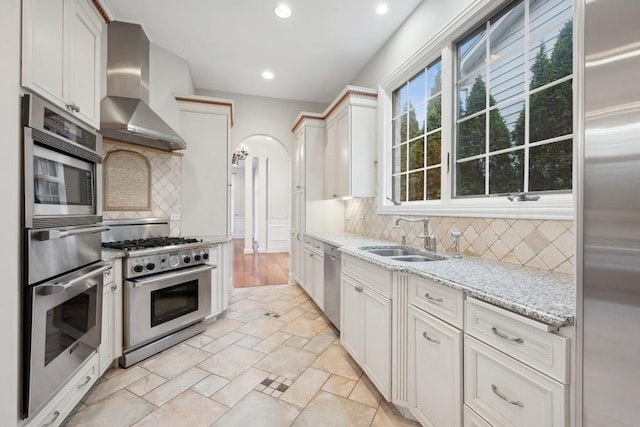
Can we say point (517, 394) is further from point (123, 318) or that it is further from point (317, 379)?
point (123, 318)

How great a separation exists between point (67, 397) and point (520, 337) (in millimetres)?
2240

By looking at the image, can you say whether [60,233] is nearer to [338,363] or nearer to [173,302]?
[173,302]

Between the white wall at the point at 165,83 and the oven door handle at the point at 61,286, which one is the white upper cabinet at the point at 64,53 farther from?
the white wall at the point at 165,83

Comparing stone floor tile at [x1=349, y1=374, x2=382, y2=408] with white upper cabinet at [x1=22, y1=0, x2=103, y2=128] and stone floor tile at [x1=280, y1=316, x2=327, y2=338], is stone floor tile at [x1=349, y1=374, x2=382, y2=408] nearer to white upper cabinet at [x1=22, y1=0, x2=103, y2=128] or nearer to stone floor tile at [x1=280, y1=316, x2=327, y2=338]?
stone floor tile at [x1=280, y1=316, x2=327, y2=338]

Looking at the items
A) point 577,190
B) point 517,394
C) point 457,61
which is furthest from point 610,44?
A: point 457,61

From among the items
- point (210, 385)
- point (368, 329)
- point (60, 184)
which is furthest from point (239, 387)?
point (60, 184)

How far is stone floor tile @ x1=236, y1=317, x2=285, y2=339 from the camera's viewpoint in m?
2.85

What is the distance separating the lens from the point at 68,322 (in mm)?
1558

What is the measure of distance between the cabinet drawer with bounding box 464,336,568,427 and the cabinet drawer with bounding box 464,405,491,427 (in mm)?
21

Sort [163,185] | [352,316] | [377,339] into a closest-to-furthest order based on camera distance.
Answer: [377,339] < [352,316] < [163,185]

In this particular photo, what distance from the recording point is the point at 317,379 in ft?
6.82

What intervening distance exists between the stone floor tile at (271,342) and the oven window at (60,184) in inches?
68.9

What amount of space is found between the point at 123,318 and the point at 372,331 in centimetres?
196

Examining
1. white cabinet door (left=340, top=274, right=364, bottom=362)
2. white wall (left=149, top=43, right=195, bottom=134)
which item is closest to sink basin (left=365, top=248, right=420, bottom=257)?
white cabinet door (left=340, top=274, right=364, bottom=362)
